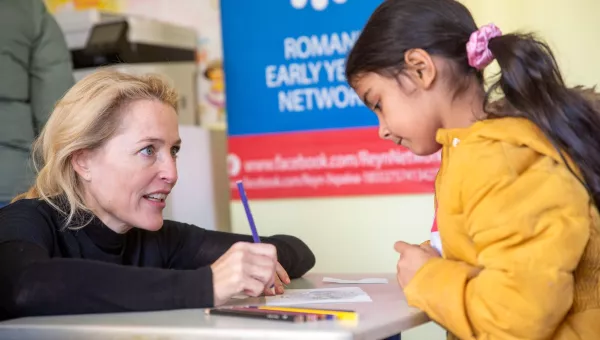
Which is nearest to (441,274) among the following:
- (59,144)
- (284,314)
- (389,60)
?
(284,314)

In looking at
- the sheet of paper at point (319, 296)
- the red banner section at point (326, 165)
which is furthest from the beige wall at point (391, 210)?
the sheet of paper at point (319, 296)

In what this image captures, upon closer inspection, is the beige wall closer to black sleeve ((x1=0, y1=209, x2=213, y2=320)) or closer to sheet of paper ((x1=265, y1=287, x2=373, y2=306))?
sheet of paper ((x1=265, y1=287, x2=373, y2=306))

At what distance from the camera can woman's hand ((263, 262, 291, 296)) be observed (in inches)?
54.1

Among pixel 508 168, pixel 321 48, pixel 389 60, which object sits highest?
pixel 321 48

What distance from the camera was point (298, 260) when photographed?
170cm

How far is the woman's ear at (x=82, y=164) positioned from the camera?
5.05 ft

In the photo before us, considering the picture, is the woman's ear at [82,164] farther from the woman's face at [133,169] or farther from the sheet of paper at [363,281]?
the sheet of paper at [363,281]

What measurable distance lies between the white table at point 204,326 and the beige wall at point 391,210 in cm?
147

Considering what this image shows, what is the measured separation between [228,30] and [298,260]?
1.51 meters

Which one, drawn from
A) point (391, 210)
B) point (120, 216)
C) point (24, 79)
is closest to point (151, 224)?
Result: point (120, 216)

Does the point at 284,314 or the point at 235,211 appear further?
the point at 235,211

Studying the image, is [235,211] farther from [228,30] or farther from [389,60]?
[389,60]

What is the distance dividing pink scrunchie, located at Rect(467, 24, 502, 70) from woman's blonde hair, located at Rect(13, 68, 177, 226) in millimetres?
616

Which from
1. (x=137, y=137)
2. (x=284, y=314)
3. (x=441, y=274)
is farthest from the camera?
(x=137, y=137)
